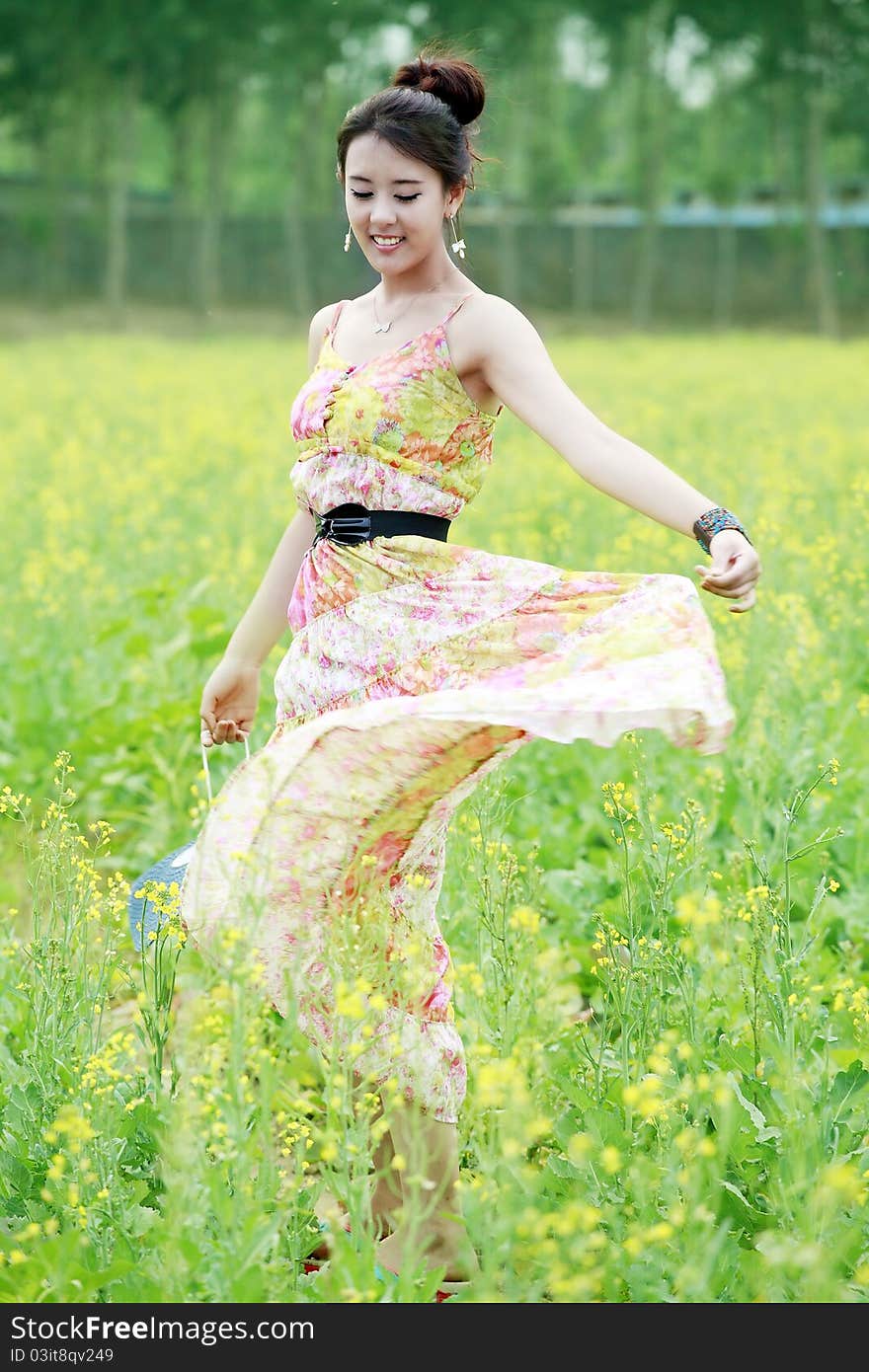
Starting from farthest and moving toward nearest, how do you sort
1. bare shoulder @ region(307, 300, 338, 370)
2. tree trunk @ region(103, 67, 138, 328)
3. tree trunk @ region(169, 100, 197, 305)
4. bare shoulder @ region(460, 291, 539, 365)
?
1. tree trunk @ region(169, 100, 197, 305)
2. tree trunk @ region(103, 67, 138, 328)
3. bare shoulder @ region(307, 300, 338, 370)
4. bare shoulder @ region(460, 291, 539, 365)

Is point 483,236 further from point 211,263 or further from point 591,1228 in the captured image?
point 591,1228

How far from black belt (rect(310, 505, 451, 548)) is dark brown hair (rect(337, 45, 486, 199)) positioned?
55cm

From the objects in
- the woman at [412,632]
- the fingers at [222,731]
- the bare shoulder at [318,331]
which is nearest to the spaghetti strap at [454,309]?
the woman at [412,632]

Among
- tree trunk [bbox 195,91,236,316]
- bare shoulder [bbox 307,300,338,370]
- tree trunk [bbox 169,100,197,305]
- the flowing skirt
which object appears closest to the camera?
the flowing skirt

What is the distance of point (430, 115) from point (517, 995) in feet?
4.75

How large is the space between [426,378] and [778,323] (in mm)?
38204

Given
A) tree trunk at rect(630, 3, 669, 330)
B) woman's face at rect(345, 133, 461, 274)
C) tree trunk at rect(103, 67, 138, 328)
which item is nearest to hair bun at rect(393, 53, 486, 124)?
woman's face at rect(345, 133, 461, 274)

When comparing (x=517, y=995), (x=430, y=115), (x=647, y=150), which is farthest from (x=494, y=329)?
(x=647, y=150)

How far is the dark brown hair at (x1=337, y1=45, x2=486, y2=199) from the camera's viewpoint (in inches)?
108

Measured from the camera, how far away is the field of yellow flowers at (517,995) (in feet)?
7.08

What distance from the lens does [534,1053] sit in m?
2.22

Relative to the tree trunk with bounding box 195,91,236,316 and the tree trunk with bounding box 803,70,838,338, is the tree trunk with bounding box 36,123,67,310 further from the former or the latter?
the tree trunk with bounding box 803,70,838,338

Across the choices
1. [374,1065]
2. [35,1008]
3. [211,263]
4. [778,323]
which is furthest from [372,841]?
[778,323]
